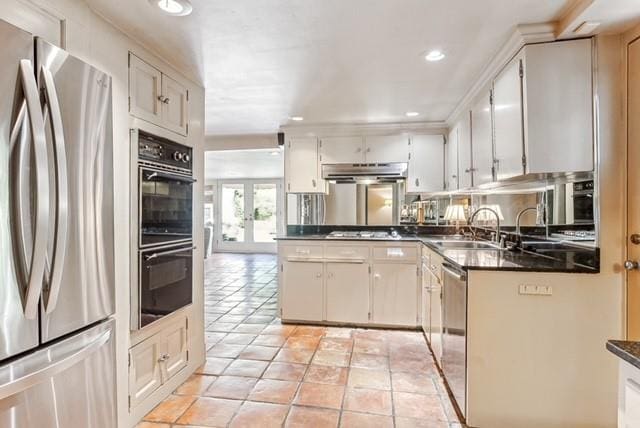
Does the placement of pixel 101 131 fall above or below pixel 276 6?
below

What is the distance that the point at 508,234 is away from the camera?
2.81 meters

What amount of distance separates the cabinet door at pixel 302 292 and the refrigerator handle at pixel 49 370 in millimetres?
2444

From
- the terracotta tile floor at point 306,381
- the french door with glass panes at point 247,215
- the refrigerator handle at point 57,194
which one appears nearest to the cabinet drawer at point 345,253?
the terracotta tile floor at point 306,381

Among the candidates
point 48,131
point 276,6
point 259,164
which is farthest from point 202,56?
point 259,164

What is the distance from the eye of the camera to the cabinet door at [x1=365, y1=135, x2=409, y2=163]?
394cm

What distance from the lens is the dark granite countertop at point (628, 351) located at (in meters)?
0.81

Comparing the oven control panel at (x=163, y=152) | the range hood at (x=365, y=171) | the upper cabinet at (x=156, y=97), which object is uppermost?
the upper cabinet at (x=156, y=97)

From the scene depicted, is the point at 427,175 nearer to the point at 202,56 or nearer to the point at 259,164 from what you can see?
the point at 202,56

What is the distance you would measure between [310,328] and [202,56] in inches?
105

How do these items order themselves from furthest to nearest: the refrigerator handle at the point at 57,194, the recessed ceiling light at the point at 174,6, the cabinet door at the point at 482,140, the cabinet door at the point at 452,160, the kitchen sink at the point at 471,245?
the cabinet door at the point at 452,160
the kitchen sink at the point at 471,245
the cabinet door at the point at 482,140
the recessed ceiling light at the point at 174,6
the refrigerator handle at the point at 57,194

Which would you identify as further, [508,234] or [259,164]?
[259,164]

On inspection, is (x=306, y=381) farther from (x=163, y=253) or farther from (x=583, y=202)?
(x=583, y=202)

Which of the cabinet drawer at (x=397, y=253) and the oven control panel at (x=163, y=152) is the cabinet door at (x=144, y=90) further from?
the cabinet drawer at (x=397, y=253)

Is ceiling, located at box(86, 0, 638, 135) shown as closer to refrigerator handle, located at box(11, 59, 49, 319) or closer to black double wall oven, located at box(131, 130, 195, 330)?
black double wall oven, located at box(131, 130, 195, 330)
